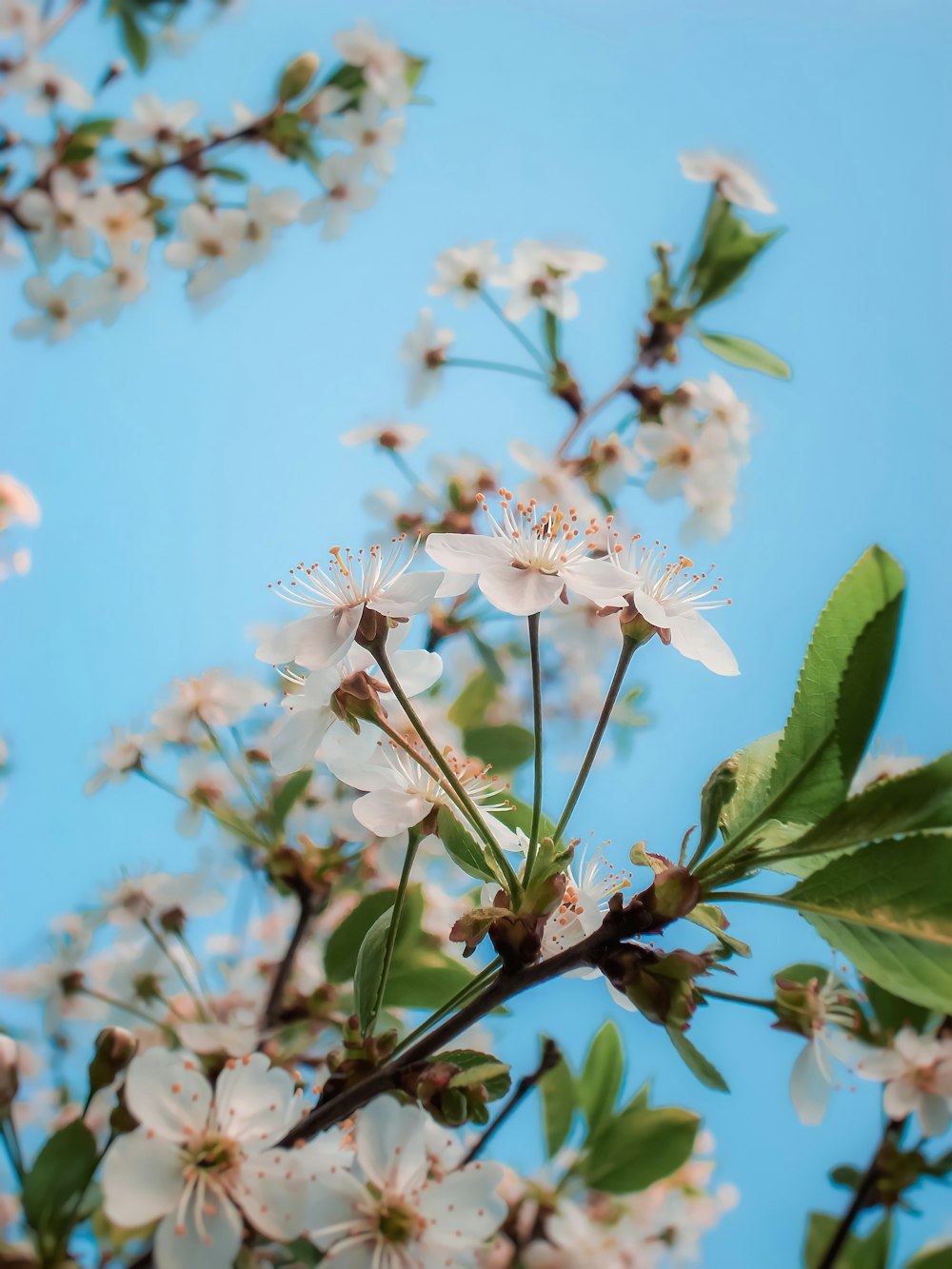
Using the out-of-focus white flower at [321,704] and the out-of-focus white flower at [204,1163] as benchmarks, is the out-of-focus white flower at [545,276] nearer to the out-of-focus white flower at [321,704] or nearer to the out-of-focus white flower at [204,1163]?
the out-of-focus white flower at [321,704]

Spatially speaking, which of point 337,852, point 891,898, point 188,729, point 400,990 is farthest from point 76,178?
point 891,898

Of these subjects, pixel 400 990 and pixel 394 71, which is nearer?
pixel 400 990

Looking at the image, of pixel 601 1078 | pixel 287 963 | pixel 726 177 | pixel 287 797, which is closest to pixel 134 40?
pixel 726 177

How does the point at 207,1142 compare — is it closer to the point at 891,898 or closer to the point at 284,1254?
the point at 284,1254

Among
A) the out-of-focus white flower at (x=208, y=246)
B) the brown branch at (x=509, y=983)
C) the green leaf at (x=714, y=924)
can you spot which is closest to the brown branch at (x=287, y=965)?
the brown branch at (x=509, y=983)

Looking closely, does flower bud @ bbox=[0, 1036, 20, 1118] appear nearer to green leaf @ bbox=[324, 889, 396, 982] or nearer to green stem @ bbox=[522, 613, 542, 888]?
green leaf @ bbox=[324, 889, 396, 982]

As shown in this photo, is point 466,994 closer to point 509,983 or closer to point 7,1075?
point 509,983

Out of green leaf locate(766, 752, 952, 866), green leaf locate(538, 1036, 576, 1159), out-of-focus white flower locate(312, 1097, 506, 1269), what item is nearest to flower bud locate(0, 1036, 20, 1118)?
out-of-focus white flower locate(312, 1097, 506, 1269)
